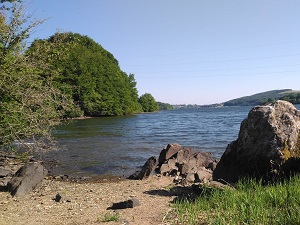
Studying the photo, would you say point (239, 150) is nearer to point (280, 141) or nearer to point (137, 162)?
point (280, 141)

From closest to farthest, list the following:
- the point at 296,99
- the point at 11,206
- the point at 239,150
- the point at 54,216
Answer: the point at 54,216 < the point at 11,206 < the point at 239,150 < the point at 296,99

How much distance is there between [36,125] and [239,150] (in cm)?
646

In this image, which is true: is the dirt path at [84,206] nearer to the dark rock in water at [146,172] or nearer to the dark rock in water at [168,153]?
the dark rock in water at [146,172]

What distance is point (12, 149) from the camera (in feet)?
34.7

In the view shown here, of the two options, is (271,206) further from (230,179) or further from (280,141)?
(230,179)

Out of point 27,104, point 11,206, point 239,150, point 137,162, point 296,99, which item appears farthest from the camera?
point 296,99

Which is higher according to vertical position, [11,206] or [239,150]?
[239,150]

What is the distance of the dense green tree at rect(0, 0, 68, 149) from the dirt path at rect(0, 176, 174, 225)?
6.41ft

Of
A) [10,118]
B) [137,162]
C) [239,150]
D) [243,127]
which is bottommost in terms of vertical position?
[137,162]

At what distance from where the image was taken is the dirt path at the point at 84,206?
7168 millimetres

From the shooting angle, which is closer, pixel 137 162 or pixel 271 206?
pixel 271 206

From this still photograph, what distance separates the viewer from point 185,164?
14.7 m

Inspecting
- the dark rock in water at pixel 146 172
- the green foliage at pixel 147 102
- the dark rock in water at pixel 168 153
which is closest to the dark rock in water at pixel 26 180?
the dark rock in water at pixel 146 172

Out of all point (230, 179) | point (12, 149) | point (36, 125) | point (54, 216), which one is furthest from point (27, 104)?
point (230, 179)
